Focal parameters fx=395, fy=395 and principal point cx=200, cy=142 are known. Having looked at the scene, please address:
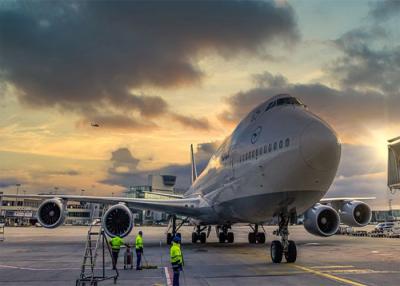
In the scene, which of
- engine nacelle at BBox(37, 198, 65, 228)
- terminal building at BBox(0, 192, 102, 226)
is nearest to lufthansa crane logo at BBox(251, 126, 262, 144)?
engine nacelle at BBox(37, 198, 65, 228)

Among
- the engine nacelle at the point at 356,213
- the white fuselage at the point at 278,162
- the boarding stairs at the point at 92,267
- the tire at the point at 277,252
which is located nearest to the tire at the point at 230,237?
the engine nacelle at the point at 356,213

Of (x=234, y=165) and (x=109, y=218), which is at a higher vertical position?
(x=234, y=165)

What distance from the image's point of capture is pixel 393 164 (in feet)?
67.3

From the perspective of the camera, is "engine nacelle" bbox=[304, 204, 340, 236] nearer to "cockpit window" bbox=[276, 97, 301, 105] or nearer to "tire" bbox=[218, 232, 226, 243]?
"cockpit window" bbox=[276, 97, 301, 105]

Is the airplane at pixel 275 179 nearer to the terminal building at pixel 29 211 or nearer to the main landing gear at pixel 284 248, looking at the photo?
the main landing gear at pixel 284 248

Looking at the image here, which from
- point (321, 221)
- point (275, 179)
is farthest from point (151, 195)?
point (275, 179)

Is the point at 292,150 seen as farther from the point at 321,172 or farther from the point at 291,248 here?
the point at 291,248

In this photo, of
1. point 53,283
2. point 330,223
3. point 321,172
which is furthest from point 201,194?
point 53,283

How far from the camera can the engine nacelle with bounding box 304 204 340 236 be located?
65.8 feet

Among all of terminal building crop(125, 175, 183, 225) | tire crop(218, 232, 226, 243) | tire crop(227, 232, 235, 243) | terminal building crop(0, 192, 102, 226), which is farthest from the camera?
terminal building crop(125, 175, 183, 225)

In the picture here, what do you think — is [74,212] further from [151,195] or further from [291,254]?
[291,254]

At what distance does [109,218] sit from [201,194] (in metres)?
6.48

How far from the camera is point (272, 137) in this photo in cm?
1574

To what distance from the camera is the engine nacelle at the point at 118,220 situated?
23.5 meters
